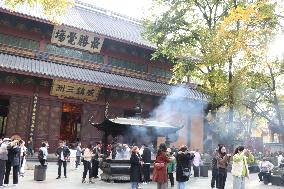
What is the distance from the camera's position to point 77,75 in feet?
61.9

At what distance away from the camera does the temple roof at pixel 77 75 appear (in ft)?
55.5

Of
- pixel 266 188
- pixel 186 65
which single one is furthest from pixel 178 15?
pixel 266 188

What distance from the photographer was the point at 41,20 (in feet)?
59.9

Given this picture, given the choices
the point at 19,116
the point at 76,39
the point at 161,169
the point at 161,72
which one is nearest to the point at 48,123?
the point at 19,116

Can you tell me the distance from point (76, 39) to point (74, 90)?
350cm

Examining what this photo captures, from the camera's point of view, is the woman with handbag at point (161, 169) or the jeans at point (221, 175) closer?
the woman with handbag at point (161, 169)

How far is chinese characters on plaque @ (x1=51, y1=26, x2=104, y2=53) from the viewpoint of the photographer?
19.7 m

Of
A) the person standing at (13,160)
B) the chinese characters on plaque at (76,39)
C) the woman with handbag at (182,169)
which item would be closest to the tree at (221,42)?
the chinese characters on plaque at (76,39)

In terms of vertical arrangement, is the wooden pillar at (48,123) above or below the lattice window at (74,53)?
below

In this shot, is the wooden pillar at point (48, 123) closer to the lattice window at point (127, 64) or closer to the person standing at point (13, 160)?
the lattice window at point (127, 64)

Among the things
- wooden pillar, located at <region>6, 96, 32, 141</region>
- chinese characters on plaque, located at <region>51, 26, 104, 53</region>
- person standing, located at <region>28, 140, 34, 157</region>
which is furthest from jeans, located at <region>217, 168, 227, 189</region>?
chinese characters on plaque, located at <region>51, 26, 104, 53</region>

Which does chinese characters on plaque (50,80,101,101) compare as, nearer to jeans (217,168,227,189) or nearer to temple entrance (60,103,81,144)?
temple entrance (60,103,81,144)

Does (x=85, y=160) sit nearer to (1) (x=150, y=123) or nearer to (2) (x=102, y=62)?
(1) (x=150, y=123)

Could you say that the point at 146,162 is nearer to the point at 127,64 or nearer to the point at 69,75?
the point at 69,75
